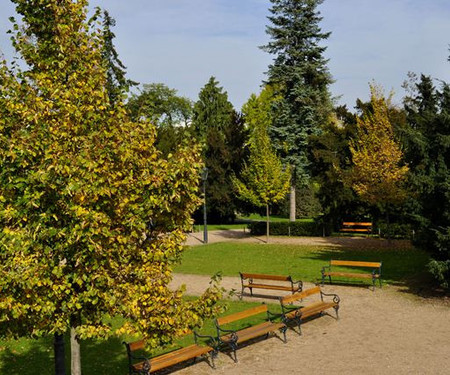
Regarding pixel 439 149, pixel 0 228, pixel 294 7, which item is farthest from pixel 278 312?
pixel 294 7

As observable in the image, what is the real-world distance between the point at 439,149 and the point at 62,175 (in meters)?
13.7

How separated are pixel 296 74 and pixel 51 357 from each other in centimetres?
3177

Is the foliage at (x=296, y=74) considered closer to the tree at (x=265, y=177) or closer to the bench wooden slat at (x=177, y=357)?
the tree at (x=265, y=177)

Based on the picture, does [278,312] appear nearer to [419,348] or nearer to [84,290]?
[419,348]

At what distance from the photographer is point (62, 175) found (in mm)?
6164

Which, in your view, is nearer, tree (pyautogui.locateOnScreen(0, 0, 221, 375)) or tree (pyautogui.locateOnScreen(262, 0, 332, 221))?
tree (pyautogui.locateOnScreen(0, 0, 221, 375))

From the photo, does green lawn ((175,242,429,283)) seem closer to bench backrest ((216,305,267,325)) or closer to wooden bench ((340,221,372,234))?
wooden bench ((340,221,372,234))

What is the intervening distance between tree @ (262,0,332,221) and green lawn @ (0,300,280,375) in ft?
91.3

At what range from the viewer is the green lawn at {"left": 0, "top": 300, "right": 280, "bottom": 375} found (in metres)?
10.5

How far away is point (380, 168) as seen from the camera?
27.0m

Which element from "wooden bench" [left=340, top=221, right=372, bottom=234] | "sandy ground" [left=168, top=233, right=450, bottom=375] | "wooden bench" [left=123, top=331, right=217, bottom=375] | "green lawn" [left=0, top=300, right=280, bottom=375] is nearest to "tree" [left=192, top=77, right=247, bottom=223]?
"wooden bench" [left=340, top=221, right=372, bottom=234]

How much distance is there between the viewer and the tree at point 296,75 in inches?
1558

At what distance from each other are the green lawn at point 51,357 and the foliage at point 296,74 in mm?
27865

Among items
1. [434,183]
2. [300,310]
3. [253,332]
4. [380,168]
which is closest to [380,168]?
[380,168]
